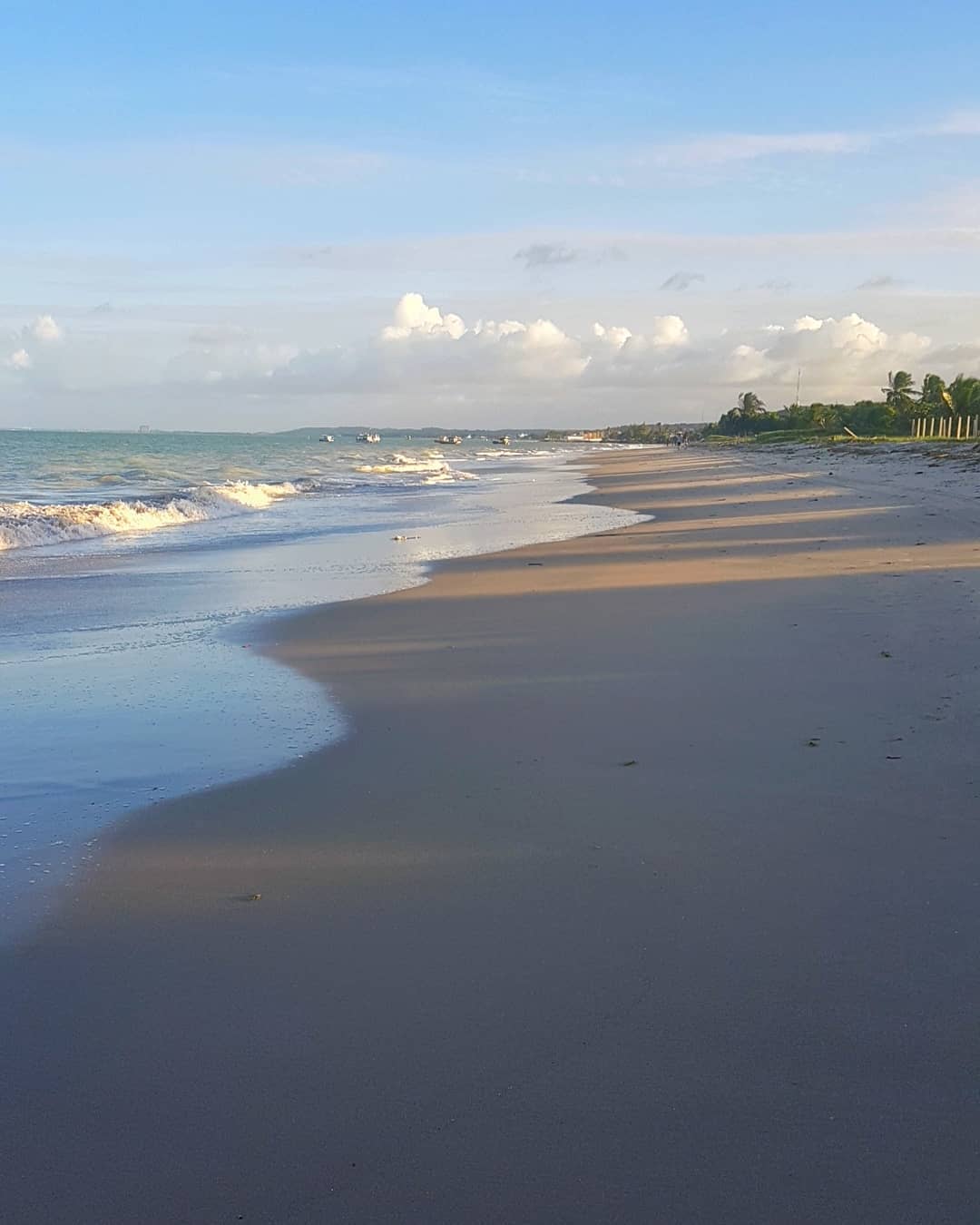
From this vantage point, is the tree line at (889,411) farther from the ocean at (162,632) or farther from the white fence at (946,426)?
the ocean at (162,632)

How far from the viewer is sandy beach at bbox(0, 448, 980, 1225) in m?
2.73

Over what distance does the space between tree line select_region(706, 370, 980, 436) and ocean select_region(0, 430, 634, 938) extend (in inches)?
1882

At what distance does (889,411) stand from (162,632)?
86660 mm

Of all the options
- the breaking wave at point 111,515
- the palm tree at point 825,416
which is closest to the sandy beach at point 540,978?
the breaking wave at point 111,515

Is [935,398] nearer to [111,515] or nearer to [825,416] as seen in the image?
[825,416]

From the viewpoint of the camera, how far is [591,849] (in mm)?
4805

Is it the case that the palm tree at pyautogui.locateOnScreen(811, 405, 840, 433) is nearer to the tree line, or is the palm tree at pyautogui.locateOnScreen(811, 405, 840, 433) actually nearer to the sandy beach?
the tree line

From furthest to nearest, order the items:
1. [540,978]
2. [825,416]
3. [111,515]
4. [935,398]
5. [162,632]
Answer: [825,416], [935,398], [111,515], [162,632], [540,978]

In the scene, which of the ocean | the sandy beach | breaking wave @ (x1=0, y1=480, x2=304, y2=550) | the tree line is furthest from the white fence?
the sandy beach

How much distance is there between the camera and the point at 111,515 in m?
24.0

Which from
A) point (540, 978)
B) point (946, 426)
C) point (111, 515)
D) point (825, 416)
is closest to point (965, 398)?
point (946, 426)

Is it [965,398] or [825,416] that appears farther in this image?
[825,416]

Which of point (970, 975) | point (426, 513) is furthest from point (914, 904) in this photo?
point (426, 513)

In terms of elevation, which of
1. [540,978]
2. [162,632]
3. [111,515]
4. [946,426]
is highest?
[946,426]
